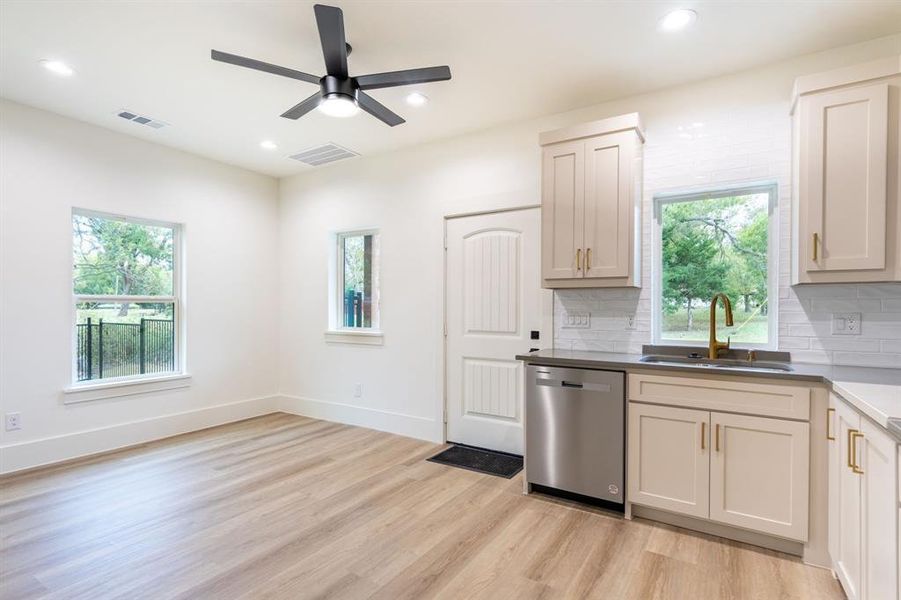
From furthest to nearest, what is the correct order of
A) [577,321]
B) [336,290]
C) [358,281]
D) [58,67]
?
[336,290] → [358,281] → [577,321] → [58,67]

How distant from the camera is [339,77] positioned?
8.00 feet

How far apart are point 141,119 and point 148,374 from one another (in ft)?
7.46

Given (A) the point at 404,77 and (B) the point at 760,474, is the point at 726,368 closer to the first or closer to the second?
(B) the point at 760,474

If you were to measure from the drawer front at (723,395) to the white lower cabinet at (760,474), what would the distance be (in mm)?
49

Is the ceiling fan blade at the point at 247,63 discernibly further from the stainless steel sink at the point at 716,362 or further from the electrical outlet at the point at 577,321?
the stainless steel sink at the point at 716,362

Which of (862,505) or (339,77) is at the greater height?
(339,77)

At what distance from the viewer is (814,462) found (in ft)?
7.07

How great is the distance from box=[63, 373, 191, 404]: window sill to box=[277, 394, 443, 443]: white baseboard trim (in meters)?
1.14

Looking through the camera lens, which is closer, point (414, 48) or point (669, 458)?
point (669, 458)

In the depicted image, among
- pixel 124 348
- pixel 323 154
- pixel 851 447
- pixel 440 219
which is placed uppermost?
pixel 323 154

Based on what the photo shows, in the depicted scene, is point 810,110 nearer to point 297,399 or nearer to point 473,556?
point 473,556

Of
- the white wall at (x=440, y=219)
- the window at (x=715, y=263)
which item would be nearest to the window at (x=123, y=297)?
the white wall at (x=440, y=219)

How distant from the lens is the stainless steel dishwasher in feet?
8.66

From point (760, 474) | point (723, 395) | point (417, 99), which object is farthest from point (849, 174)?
point (417, 99)
